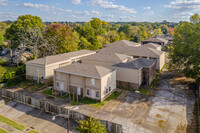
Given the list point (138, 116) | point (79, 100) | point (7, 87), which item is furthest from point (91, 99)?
point (7, 87)

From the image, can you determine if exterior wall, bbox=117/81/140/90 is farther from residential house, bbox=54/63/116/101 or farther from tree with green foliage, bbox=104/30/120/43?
tree with green foliage, bbox=104/30/120/43

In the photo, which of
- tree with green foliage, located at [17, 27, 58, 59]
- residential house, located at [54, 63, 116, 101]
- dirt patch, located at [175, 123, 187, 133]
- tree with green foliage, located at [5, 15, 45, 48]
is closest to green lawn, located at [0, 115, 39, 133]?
residential house, located at [54, 63, 116, 101]

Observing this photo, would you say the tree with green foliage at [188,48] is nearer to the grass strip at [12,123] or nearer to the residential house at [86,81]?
the residential house at [86,81]

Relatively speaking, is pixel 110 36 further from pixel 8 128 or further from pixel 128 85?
pixel 8 128

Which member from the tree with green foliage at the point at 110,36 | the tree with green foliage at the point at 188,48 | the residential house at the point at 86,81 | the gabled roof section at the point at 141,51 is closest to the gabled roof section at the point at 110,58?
the residential house at the point at 86,81

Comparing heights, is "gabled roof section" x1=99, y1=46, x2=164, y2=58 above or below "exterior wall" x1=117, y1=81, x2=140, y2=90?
above

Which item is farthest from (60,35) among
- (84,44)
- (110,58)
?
(110,58)

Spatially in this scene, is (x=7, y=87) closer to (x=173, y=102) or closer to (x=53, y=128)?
(x=53, y=128)
